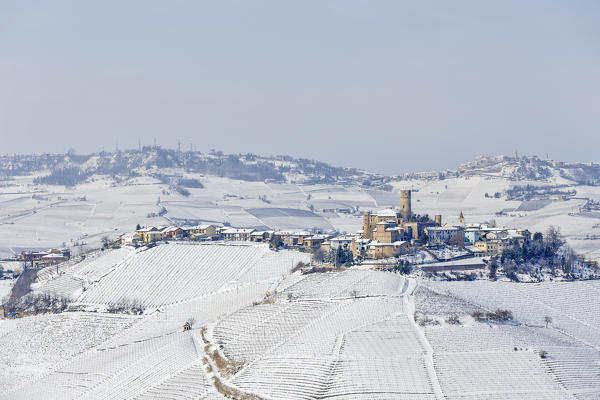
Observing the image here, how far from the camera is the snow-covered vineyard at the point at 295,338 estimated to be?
4222cm

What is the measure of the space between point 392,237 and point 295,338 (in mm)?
28165

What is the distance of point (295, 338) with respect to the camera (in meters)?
49.1

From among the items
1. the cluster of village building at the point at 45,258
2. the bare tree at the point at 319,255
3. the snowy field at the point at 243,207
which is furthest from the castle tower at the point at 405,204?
the cluster of village building at the point at 45,258

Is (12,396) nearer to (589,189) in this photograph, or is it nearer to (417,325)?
(417,325)

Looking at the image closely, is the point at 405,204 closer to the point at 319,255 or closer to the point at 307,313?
the point at 319,255

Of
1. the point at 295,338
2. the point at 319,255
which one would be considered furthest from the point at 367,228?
the point at 295,338

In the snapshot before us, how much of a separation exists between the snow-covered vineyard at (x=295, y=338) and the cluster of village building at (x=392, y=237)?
591cm

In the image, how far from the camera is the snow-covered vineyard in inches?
1662

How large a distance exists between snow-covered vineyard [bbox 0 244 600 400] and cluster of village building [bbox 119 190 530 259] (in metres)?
5.91

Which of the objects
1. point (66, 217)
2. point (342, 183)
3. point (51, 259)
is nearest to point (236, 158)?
point (342, 183)

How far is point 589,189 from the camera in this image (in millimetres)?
155750

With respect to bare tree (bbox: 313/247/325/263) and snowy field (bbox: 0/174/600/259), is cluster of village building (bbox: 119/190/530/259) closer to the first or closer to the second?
bare tree (bbox: 313/247/325/263)

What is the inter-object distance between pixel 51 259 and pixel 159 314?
80.9 feet

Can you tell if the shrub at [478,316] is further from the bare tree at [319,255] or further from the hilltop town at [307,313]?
the bare tree at [319,255]
